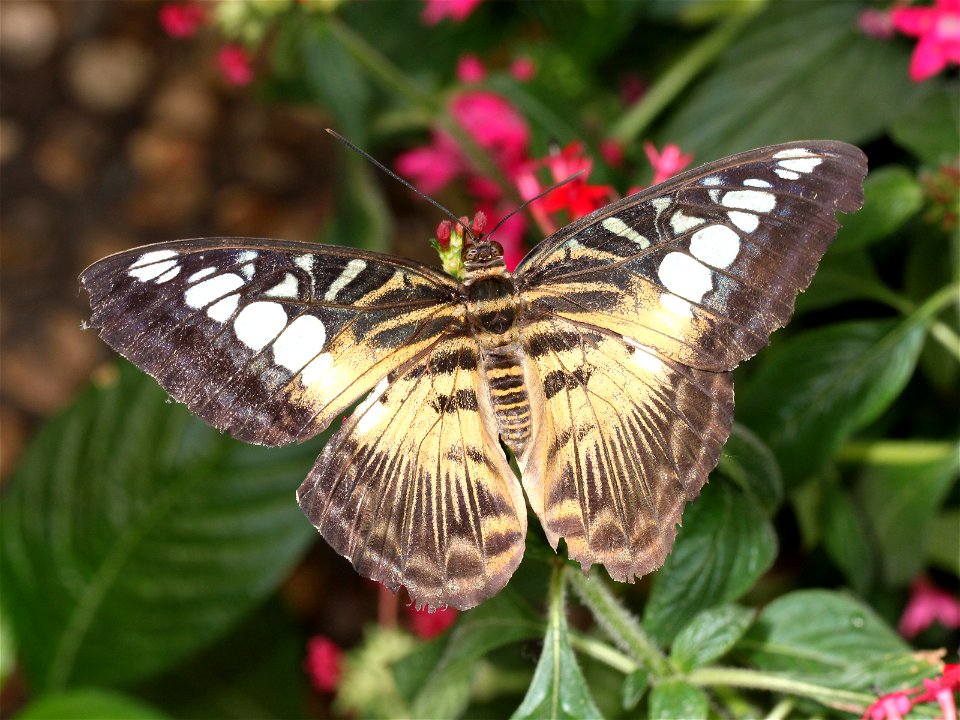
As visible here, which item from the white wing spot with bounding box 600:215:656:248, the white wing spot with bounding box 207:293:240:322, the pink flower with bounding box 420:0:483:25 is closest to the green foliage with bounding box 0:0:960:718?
the pink flower with bounding box 420:0:483:25

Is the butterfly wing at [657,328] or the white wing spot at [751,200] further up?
the white wing spot at [751,200]

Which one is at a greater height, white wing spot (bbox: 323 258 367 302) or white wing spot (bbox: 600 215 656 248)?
white wing spot (bbox: 600 215 656 248)

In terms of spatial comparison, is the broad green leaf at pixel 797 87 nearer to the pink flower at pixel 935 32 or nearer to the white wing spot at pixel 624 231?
the pink flower at pixel 935 32

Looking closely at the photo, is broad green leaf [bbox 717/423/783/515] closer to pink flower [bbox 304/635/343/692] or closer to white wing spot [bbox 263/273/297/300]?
white wing spot [bbox 263/273/297/300]

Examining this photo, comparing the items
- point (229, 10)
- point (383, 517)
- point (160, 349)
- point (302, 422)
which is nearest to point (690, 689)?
point (383, 517)

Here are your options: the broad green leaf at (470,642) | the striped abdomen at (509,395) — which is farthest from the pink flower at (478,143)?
the broad green leaf at (470,642)

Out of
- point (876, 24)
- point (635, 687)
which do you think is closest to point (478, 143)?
point (876, 24)

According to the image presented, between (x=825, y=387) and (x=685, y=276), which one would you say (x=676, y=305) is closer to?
(x=685, y=276)

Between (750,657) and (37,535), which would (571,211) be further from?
(37,535)
